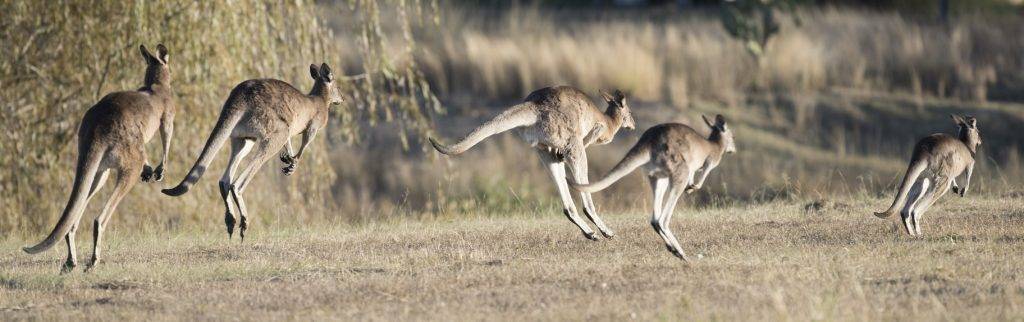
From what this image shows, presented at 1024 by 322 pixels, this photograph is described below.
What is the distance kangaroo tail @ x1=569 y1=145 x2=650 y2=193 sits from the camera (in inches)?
309

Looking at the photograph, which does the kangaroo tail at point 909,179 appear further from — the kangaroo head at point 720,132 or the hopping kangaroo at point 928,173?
the kangaroo head at point 720,132

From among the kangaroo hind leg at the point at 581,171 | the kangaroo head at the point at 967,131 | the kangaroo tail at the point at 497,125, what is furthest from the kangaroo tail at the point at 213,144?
the kangaroo head at the point at 967,131

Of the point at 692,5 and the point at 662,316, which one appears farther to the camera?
the point at 692,5

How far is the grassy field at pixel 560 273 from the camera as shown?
7000 mm

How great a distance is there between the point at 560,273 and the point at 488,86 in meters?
14.5

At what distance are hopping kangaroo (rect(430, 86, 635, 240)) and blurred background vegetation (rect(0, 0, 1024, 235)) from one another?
3026 mm

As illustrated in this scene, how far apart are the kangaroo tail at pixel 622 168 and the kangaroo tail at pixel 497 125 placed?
93 cm

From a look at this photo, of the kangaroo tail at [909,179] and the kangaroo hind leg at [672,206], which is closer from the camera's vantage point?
the kangaroo hind leg at [672,206]

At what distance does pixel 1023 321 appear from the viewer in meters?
6.39

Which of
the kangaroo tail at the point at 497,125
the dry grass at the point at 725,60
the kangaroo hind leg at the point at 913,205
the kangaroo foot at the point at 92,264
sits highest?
the kangaroo tail at the point at 497,125

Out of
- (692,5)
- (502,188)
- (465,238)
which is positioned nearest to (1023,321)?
(465,238)

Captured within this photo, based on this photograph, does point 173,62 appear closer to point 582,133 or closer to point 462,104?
point 582,133

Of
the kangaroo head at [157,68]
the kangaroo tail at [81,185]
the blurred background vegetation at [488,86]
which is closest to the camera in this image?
the kangaroo tail at [81,185]

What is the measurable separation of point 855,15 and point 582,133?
64.6 ft
